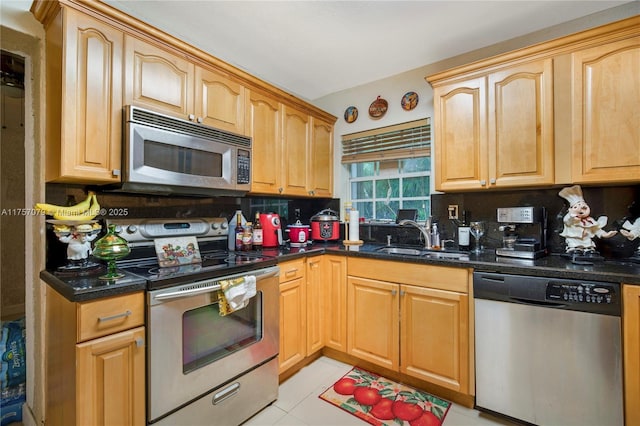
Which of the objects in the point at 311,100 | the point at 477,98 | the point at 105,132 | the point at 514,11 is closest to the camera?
the point at 105,132

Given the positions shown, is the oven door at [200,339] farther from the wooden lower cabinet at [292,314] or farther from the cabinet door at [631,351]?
the cabinet door at [631,351]

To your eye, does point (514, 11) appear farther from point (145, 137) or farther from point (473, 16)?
point (145, 137)

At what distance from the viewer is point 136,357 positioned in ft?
4.17

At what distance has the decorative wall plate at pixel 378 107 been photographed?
277 cm

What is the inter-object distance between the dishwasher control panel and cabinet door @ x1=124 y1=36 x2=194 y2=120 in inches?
89.2

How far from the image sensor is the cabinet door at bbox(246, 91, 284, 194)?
88.2 inches

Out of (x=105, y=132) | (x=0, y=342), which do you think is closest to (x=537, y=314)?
(x=105, y=132)

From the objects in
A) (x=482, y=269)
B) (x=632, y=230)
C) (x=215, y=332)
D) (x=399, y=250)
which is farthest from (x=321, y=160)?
(x=632, y=230)

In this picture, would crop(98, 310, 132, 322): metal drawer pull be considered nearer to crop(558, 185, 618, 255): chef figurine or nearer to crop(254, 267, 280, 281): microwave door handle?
crop(254, 267, 280, 281): microwave door handle

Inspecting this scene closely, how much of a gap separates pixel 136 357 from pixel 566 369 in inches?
80.6

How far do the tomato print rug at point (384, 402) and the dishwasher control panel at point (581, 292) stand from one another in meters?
0.94

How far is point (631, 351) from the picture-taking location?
4.49ft

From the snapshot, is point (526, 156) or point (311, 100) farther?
point (311, 100)

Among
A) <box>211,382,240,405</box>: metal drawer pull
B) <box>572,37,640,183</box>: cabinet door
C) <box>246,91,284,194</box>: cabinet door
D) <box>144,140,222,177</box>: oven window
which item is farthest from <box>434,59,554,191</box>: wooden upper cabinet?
<box>211,382,240,405</box>: metal drawer pull
